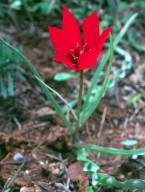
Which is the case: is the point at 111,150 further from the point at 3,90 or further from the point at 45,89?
the point at 3,90

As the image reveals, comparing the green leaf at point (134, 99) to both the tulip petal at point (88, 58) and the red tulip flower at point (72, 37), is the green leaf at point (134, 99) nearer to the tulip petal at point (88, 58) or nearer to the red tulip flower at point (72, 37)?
the red tulip flower at point (72, 37)

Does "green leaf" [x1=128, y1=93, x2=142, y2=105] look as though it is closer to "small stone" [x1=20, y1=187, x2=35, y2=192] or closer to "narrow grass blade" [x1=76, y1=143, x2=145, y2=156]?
"narrow grass blade" [x1=76, y1=143, x2=145, y2=156]

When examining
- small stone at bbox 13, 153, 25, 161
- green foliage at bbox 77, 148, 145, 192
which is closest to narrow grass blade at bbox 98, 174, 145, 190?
green foliage at bbox 77, 148, 145, 192

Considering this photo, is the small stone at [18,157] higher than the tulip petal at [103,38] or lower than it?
lower

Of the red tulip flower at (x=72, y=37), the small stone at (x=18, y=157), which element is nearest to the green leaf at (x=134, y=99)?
the red tulip flower at (x=72, y=37)

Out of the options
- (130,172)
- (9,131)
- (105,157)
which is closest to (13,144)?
(9,131)

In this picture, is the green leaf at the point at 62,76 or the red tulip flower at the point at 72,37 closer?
the red tulip flower at the point at 72,37

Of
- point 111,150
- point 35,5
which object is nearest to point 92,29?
point 111,150
